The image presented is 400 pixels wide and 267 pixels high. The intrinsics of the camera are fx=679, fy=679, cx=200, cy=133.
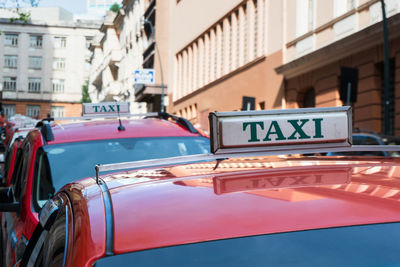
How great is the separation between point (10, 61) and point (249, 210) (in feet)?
314

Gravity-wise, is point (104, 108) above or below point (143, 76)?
below

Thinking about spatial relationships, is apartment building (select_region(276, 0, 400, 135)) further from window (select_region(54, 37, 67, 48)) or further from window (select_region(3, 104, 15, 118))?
window (select_region(54, 37, 67, 48))

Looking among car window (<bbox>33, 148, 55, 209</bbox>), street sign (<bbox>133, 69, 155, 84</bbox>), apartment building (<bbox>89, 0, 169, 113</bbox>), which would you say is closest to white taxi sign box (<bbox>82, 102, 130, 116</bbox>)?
car window (<bbox>33, 148, 55, 209</bbox>)

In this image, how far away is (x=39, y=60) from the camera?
93.4 m

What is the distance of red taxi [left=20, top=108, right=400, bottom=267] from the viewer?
142cm

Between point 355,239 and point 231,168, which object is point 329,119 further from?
point 355,239

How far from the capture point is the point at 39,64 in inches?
3679

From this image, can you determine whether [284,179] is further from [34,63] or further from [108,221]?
[34,63]

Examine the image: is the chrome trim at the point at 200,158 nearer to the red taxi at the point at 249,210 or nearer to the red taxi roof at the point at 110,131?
the red taxi at the point at 249,210

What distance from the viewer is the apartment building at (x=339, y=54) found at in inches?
782

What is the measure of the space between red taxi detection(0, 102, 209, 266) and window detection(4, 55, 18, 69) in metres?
91.5

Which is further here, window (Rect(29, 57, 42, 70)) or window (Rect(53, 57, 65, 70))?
window (Rect(53, 57, 65, 70))

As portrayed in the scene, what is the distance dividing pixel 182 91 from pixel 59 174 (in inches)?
1670

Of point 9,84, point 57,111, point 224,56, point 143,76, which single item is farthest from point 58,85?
point 224,56
